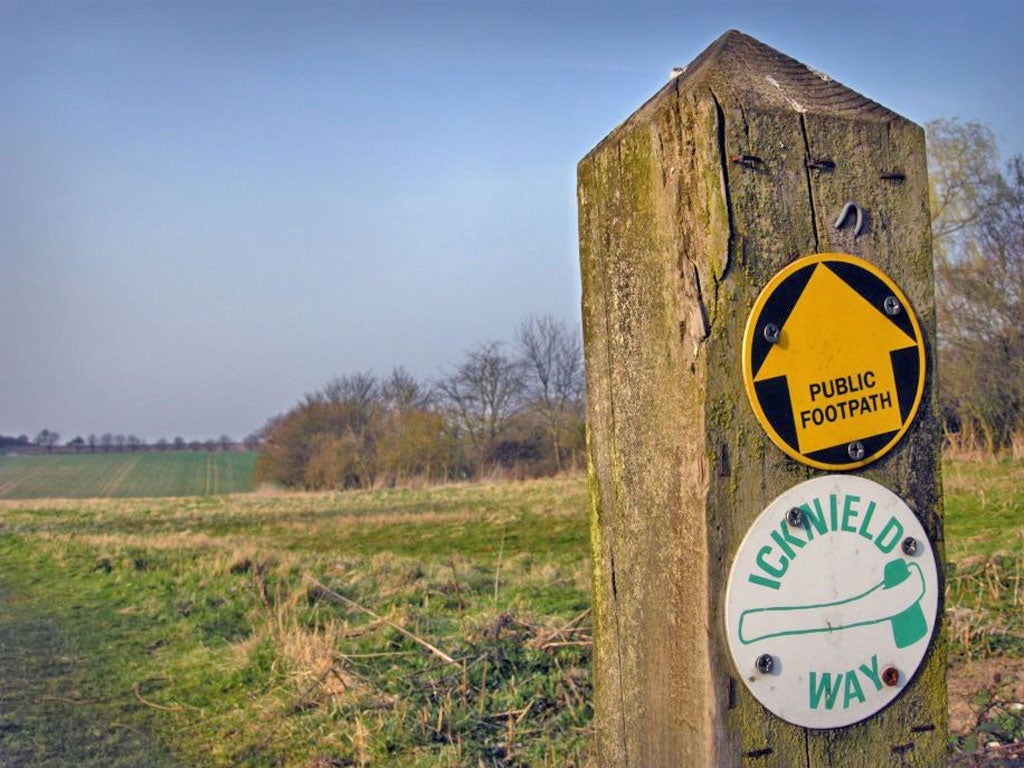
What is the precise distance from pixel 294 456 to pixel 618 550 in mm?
49196

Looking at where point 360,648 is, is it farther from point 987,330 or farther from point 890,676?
point 987,330

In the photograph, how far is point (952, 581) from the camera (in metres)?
5.91

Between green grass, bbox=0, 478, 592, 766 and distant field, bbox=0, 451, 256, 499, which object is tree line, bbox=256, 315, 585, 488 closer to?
distant field, bbox=0, 451, 256, 499

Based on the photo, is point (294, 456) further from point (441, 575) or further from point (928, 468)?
point (928, 468)

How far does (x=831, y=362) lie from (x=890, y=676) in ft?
1.81

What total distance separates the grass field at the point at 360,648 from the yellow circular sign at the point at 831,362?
2336mm

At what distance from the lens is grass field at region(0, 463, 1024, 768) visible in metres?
4.47

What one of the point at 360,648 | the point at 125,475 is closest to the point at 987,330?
the point at 360,648

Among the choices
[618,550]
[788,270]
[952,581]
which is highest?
[788,270]

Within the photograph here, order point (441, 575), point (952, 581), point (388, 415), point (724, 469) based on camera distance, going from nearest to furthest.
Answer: point (724, 469)
point (952, 581)
point (441, 575)
point (388, 415)

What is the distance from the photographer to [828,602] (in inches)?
66.2

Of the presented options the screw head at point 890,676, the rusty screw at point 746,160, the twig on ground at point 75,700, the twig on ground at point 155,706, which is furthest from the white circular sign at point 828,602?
the twig on ground at point 75,700

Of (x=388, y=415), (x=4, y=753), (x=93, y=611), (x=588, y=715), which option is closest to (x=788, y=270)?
(x=588, y=715)

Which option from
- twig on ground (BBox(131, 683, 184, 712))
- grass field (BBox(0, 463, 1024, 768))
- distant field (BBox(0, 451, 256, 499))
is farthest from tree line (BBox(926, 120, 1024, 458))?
distant field (BBox(0, 451, 256, 499))
